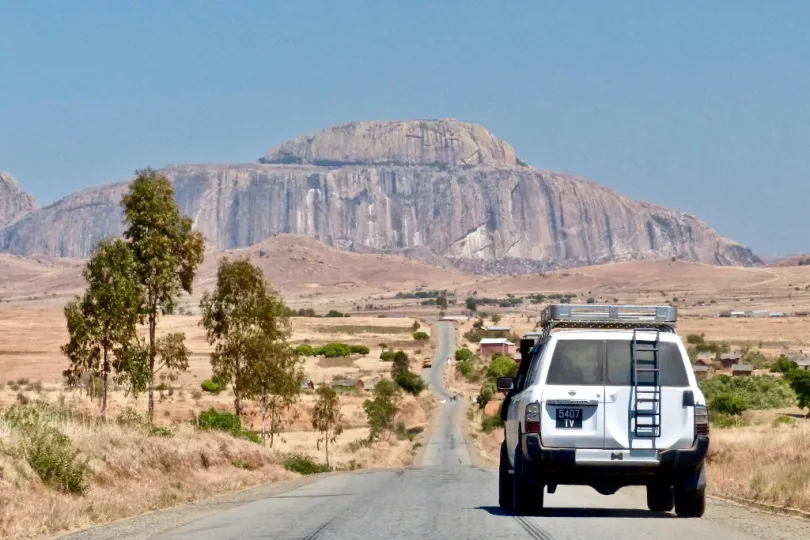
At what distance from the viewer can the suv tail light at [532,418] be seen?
15.8 metres

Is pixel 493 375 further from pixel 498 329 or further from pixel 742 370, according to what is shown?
pixel 498 329

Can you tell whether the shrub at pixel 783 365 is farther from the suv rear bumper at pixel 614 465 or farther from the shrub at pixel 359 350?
the suv rear bumper at pixel 614 465

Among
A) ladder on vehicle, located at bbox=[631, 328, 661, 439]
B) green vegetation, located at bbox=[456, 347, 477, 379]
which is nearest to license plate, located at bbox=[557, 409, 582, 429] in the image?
ladder on vehicle, located at bbox=[631, 328, 661, 439]

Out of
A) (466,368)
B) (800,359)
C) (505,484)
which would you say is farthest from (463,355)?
(505,484)

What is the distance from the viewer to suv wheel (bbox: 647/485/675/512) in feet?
61.4

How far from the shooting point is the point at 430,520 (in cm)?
1728

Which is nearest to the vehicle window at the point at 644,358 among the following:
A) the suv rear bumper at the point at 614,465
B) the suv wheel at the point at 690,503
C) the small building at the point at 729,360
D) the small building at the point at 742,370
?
the suv rear bumper at the point at 614,465

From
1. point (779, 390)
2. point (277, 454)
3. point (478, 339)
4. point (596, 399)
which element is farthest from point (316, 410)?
point (478, 339)

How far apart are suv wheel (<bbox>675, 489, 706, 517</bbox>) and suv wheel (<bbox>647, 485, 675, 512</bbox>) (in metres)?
1.35

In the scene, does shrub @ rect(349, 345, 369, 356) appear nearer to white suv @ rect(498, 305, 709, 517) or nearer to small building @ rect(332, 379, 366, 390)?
small building @ rect(332, 379, 366, 390)

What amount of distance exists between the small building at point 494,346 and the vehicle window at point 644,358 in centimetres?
12736

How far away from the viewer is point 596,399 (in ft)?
51.3

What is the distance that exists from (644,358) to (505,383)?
10.6 ft

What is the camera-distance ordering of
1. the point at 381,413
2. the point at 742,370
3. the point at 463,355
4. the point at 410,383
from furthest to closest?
1. the point at 463,355
2. the point at 410,383
3. the point at 742,370
4. the point at 381,413
